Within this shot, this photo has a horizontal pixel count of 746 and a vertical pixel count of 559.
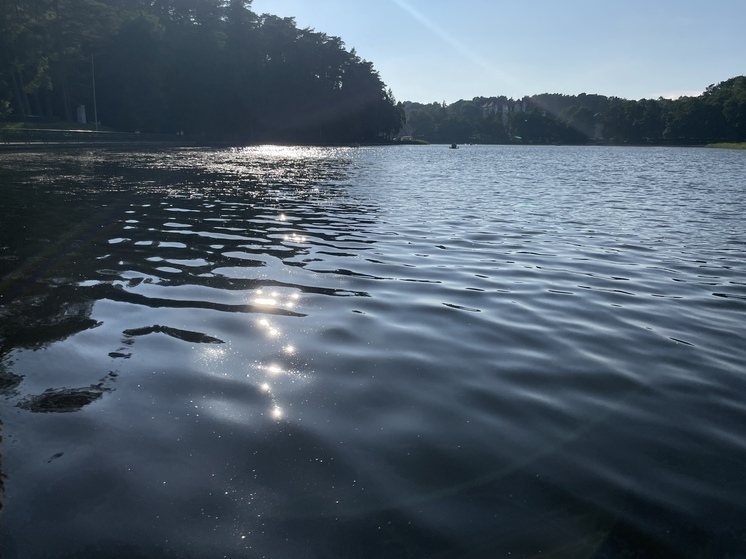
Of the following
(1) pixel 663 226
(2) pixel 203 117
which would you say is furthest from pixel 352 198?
(2) pixel 203 117

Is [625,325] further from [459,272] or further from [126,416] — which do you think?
[126,416]

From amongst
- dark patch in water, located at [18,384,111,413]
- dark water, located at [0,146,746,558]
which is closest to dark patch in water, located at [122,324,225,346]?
dark water, located at [0,146,746,558]

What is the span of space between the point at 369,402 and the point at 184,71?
3796 inches

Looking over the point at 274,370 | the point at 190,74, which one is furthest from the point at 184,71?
the point at 274,370

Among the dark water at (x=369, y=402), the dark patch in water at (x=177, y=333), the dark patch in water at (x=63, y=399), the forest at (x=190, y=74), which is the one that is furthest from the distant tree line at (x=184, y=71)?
the dark patch in water at (x=63, y=399)

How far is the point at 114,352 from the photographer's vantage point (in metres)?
5.81

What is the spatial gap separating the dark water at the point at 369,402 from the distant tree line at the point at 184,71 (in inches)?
2389

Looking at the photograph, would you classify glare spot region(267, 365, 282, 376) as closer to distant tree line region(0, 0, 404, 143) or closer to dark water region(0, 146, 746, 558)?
dark water region(0, 146, 746, 558)

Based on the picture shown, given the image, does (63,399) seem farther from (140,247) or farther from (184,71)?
(184,71)

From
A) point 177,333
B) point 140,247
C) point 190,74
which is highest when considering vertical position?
point 190,74

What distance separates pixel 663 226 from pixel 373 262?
9.52 meters

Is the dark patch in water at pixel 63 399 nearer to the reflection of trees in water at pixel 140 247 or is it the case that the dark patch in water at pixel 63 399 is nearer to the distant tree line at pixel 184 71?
the reflection of trees in water at pixel 140 247

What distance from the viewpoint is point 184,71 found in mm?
90625

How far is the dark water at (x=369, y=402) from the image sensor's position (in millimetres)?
3305
